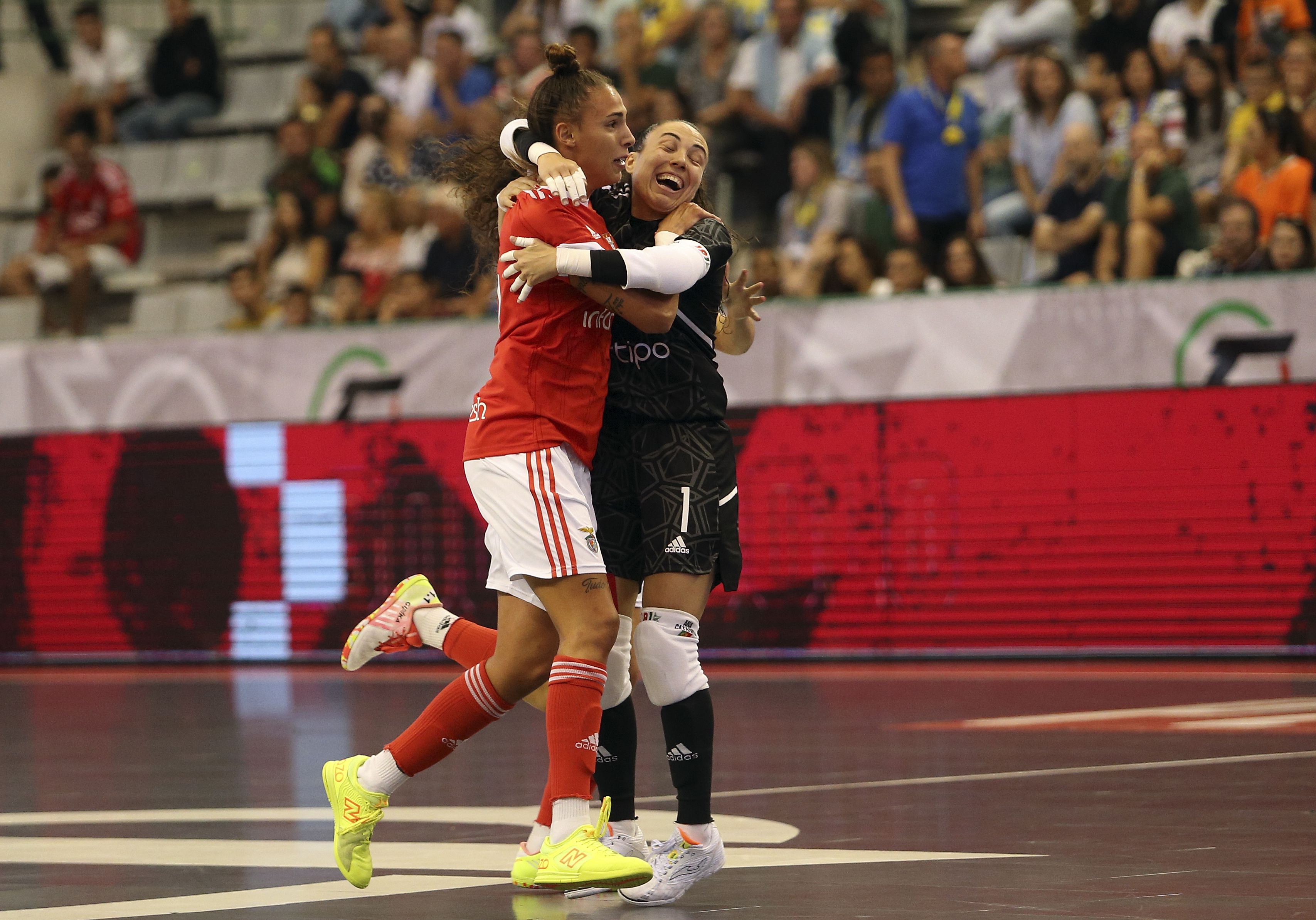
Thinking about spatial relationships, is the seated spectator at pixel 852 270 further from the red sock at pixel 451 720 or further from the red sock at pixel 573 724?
the red sock at pixel 573 724

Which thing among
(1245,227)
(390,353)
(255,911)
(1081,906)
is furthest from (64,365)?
(1081,906)

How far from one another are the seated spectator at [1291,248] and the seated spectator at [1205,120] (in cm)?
126

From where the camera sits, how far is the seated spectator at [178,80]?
18734mm

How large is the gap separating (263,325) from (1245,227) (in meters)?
7.33

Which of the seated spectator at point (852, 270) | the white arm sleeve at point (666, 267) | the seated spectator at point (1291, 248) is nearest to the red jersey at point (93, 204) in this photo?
the seated spectator at point (852, 270)

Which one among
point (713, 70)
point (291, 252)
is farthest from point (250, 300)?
point (713, 70)

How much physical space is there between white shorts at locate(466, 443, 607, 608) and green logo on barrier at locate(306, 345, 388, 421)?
27.2 ft

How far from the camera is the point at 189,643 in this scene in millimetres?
13695

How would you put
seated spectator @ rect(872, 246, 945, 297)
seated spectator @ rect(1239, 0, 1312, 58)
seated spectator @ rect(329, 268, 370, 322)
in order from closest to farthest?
1. seated spectator @ rect(872, 246, 945, 297)
2. seated spectator @ rect(1239, 0, 1312, 58)
3. seated spectator @ rect(329, 268, 370, 322)

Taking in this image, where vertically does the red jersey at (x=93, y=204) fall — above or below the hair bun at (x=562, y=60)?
above

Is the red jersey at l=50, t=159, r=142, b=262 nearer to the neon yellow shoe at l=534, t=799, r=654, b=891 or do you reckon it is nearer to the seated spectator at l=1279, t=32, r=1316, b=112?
the seated spectator at l=1279, t=32, r=1316, b=112

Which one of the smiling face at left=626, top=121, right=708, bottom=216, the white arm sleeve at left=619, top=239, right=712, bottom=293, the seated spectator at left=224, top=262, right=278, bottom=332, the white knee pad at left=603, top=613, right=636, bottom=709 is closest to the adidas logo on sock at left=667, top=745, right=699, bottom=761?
the white knee pad at left=603, top=613, right=636, bottom=709

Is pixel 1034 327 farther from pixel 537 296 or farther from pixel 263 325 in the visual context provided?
pixel 537 296

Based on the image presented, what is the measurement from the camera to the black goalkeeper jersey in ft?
17.1
